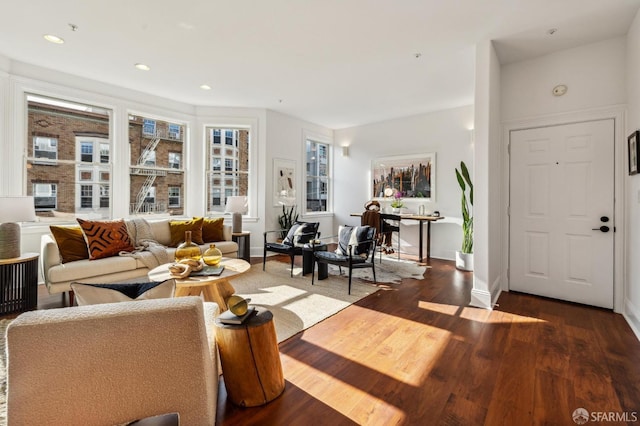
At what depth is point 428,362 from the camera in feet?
7.22

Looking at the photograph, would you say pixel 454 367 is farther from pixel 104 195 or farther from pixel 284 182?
pixel 104 195

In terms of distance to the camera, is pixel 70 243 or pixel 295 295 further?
pixel 295 295

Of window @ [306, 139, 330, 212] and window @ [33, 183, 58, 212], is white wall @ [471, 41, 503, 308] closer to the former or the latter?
window @ [306, 139, 330, 212]

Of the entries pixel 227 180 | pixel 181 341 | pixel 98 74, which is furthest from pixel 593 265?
pixel 98 74

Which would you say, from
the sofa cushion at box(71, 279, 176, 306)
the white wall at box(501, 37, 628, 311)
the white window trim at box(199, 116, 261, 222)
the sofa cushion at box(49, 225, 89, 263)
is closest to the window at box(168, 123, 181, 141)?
the white window trim at box(199, 116, 261, 222)

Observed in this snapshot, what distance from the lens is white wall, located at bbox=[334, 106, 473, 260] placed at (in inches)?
227

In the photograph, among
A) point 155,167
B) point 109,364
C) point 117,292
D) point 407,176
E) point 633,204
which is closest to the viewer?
point 109,364

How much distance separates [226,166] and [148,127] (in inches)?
57.2

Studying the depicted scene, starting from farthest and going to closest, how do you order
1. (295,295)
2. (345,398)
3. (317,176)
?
(317,176) → (295,295) → (345,398)

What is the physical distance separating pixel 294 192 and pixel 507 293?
4.36 metres

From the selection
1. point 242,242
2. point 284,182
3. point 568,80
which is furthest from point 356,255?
point 568,80

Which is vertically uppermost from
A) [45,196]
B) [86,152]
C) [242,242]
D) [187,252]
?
[86,152]

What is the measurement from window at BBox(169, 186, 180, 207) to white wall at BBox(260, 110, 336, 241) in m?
1.59

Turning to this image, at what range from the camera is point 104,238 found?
367 cm
